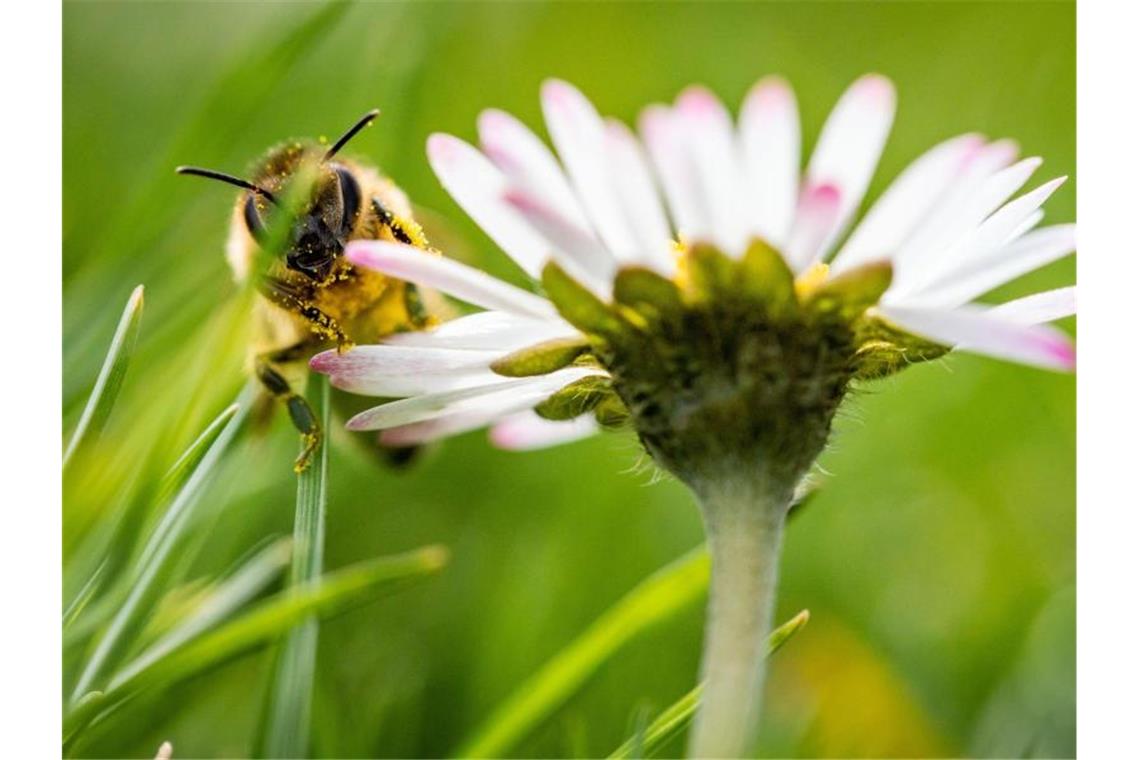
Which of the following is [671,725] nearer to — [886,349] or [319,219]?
[886,349]

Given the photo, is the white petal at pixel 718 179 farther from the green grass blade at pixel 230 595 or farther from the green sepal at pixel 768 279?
the green grass blade at pixel 230 595

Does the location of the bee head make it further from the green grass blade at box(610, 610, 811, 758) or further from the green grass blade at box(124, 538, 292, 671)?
the green grass blade at box(610, 610, 811, 758)

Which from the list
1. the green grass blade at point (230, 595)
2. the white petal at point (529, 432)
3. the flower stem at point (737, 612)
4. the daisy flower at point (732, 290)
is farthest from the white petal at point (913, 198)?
the green grass blade at point (230, 595)

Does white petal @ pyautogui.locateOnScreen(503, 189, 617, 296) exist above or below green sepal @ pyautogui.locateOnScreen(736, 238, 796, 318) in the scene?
above

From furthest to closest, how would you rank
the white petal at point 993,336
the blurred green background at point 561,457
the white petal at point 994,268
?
the blurred green background at point 561,457, the white petal at point 994,268, the white petal at point 993,336

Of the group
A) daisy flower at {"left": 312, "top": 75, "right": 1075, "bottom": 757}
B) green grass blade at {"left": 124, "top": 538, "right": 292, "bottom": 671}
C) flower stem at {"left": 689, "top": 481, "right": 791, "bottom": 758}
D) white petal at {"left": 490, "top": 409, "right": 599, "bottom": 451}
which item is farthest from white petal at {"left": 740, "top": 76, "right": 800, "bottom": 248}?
green grass blade at {"left": 124, "top": 538, "right": 292, "bottom": 671}

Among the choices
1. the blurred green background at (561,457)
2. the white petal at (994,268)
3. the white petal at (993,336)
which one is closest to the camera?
the white petal at (993,336)

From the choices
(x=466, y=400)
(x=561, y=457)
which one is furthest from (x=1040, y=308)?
(x=561, y=457)
